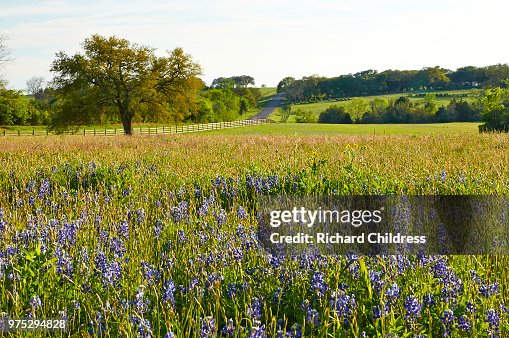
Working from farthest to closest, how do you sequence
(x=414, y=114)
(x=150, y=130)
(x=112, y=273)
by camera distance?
(x=414, y=114) < (x=150, y=130) < (x=112, y=273)

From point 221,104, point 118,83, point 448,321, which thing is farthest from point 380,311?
point 221,104

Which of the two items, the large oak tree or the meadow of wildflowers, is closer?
the meadow of wildflowers

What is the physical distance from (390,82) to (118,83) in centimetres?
12831

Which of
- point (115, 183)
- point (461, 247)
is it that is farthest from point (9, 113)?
point (461, 247)

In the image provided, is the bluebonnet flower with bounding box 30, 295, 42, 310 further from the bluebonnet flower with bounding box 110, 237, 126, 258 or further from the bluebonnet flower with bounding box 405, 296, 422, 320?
the bluebonnet flower with bounding box 405, 296, 422, 320

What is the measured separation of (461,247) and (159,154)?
7.97 meters

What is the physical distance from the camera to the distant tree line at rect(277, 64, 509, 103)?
136 m

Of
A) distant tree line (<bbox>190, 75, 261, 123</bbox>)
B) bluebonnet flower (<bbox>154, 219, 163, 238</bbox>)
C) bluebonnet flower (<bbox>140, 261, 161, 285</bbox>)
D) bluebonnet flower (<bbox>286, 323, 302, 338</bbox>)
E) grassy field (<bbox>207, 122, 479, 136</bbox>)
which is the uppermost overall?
distant tree line (<bbox>190, 75, 261, 123</bbox>)

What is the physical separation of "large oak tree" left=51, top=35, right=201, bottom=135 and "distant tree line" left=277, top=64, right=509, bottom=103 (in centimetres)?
10952

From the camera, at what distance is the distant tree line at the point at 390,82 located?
5351 inches

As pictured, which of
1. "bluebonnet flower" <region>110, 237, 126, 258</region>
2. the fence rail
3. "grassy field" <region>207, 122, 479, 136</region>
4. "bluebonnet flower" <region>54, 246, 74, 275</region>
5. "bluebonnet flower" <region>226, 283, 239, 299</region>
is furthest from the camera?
the fence rail

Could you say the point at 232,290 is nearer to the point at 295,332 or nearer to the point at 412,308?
the point at 295,332

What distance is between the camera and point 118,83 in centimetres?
4144


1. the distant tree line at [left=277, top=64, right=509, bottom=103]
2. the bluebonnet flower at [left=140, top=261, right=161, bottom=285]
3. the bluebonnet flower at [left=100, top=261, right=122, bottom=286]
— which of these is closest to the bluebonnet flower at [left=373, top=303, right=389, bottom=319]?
the bluebonnet flower at [left=140, top=261, right=161, bottom=285]
